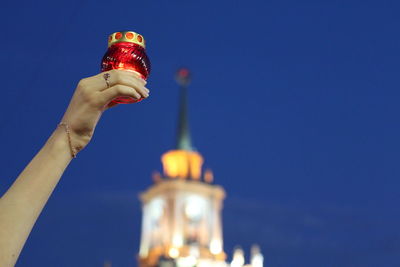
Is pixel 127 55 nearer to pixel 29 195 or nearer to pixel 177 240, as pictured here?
pixel 29 195

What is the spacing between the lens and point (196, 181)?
74.1 meters

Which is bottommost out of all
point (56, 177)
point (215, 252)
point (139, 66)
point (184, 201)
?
point (56, 177)

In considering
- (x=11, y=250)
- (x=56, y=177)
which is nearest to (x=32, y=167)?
(x=56, y=177)

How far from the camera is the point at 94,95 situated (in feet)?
15.1

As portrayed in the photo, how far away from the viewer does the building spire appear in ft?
254

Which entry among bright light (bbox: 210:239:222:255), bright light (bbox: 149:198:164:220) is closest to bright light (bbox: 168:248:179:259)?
bright light (bbox: 210:239:222:255)

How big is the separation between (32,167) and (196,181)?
229ft

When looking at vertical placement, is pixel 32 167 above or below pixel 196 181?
below

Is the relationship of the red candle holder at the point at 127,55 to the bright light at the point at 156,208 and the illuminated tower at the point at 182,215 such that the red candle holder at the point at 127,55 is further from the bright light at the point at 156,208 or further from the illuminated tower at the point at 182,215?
the bright light at the point at 156,208

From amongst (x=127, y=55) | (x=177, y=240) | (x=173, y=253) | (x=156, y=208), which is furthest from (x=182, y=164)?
(x=127, y=55)

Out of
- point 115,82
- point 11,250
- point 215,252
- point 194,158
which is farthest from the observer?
point 194,158

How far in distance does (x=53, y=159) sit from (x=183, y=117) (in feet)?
253

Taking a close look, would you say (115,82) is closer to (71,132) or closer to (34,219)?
(71,132)

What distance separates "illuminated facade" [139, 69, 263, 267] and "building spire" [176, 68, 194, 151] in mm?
119
